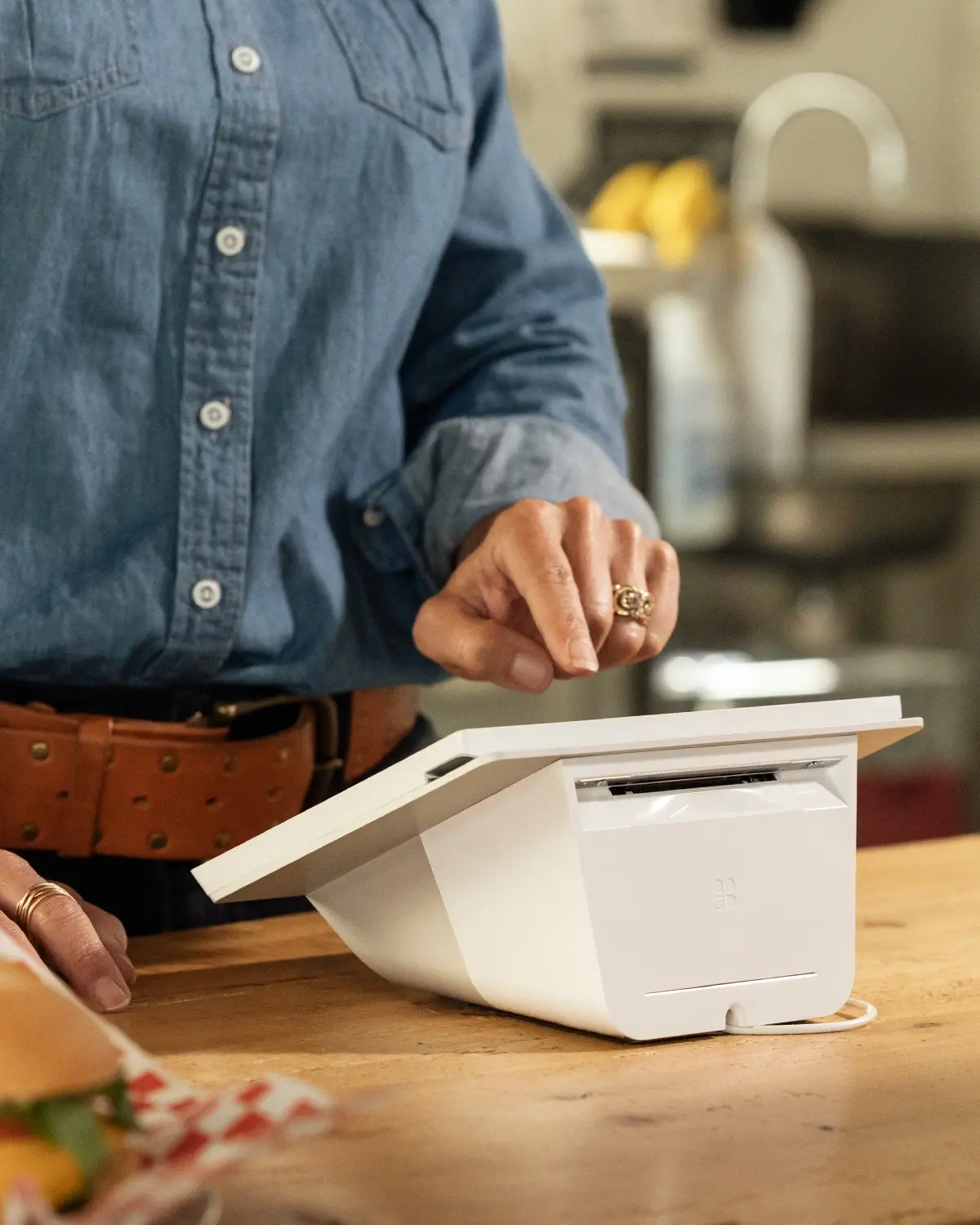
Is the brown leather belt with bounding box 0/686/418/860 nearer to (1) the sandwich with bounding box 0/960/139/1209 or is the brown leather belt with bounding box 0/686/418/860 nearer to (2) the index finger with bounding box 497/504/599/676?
(2) the index finger with bounding box 497/504/599/676

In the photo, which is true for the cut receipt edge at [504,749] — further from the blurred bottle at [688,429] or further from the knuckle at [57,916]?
the blurred bottle at [688,429]

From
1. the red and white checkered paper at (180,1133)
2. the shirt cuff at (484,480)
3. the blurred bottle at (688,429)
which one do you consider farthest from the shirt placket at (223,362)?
the blurred bottle at (688,429)

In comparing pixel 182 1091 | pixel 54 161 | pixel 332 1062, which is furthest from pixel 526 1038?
pixel 54 161

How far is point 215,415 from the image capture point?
2.57ft

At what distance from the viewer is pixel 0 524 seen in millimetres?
750

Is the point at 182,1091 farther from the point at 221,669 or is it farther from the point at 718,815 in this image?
the point at 221,669

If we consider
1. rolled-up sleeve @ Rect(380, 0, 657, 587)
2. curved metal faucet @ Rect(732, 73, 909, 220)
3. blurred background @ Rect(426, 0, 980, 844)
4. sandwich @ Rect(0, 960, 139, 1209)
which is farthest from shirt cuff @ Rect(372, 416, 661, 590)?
curved metal faucet @ Rect(732, 73, 909, 220)

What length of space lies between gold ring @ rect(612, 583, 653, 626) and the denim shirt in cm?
10

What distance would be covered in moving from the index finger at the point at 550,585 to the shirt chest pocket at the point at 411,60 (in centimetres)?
25

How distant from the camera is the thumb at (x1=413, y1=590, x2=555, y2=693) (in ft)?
2.31

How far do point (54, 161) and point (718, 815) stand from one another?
0.43 meters

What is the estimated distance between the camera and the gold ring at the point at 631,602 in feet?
2.35

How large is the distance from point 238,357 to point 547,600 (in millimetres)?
224

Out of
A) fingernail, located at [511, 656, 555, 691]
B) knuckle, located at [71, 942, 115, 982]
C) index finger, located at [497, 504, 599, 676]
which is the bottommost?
knuckle, located at [71, 942, 115, 982]
